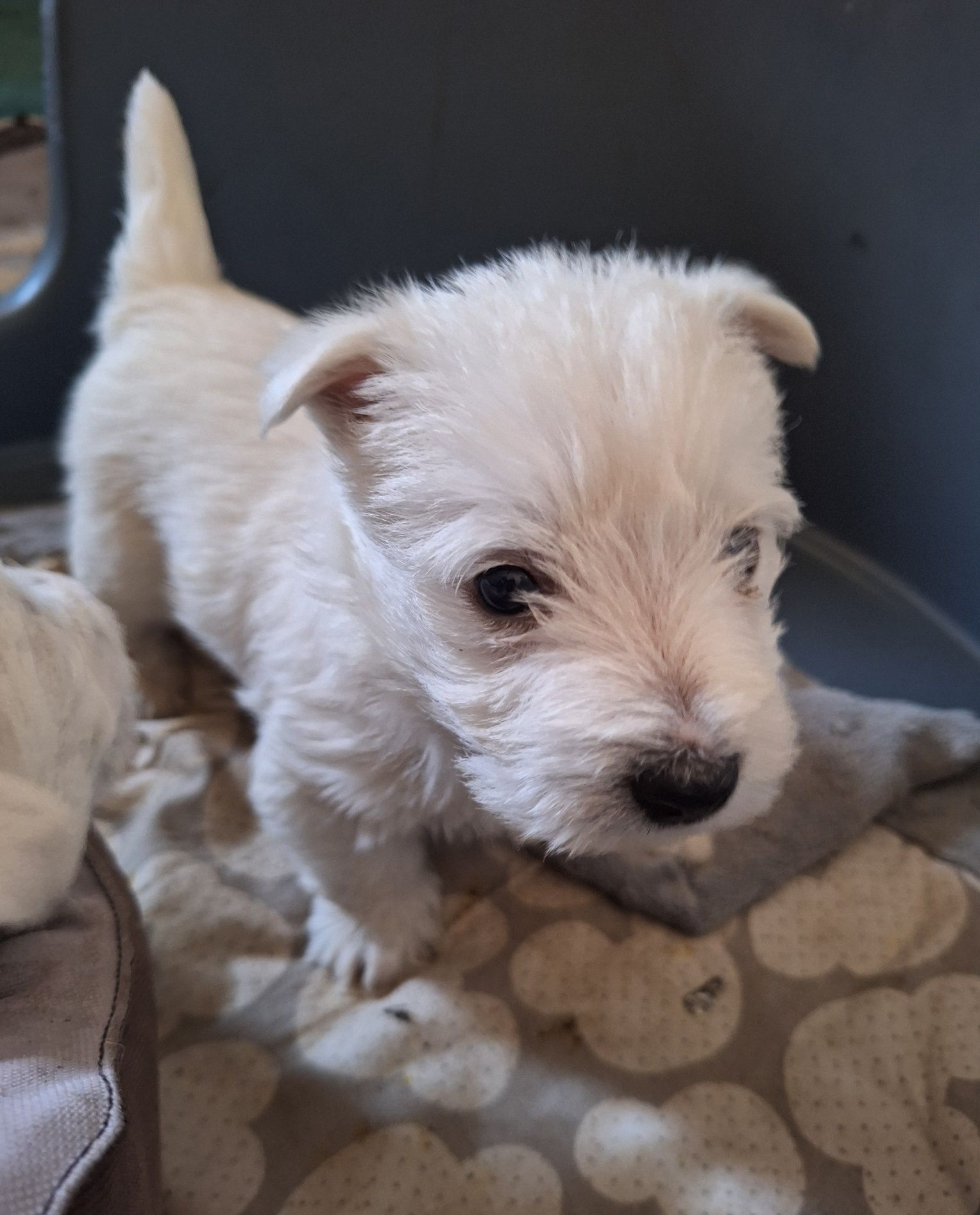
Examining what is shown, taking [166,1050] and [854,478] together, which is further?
[854,478]

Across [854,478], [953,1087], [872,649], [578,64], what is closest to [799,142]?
[578,64]

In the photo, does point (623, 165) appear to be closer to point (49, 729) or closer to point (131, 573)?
point (131, 573)

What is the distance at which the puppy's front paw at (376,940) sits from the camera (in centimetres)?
191

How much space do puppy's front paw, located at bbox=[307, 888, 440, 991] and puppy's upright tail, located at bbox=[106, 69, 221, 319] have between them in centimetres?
146

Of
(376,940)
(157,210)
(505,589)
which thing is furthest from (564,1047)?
(157,210)

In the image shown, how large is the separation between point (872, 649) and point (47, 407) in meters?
2.55

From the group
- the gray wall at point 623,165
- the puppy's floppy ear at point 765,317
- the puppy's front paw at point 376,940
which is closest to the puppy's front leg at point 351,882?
the puppy's front paw at point 376,940

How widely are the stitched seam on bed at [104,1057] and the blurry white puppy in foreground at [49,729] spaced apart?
119mm

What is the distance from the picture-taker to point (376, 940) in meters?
1.91

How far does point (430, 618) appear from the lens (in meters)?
1.33

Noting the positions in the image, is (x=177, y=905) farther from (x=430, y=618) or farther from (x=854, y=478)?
(x=854, y=478)

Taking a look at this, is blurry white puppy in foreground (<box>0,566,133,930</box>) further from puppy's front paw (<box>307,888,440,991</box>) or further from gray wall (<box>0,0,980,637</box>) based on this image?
gray wall (<box>0,0,980,637</box>)

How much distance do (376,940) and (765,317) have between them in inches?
54.2

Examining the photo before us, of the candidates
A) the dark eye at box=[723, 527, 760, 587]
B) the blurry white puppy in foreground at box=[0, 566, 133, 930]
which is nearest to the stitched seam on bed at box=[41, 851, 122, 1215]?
the blurry white puppy in foreground at box=[0, 566, 133, 930]
